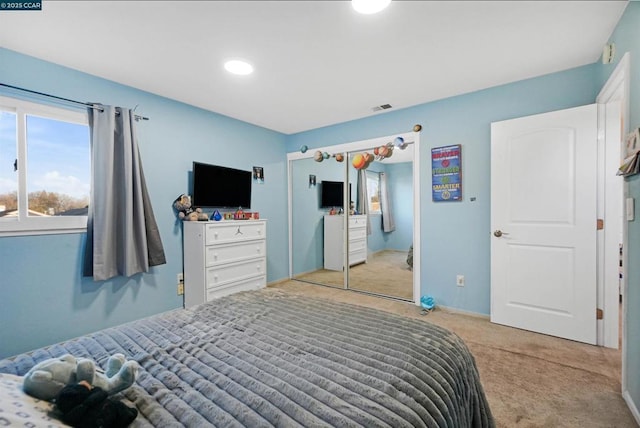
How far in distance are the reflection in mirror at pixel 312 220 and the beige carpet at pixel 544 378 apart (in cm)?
233

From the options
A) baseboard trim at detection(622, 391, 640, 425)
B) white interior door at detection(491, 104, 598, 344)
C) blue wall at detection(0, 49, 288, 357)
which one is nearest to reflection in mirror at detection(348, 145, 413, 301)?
white interior door at detection(491, 104, 598, 344)

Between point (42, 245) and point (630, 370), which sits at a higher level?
point (42, 245)

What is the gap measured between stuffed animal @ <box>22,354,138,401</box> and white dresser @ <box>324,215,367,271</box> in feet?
12.2

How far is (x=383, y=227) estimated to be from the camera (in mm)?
4500

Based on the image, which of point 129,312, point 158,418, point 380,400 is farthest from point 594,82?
point 129,312

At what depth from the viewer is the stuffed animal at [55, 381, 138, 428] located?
0.67m

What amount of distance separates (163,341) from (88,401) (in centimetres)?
51

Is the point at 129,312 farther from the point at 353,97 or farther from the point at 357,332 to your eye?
the point at 353,97

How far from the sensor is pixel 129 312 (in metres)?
2.68

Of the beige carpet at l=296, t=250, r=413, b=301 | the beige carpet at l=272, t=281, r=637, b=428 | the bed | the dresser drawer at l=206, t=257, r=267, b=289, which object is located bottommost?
the beige carpet at l=272, t=281, r=637, b=428

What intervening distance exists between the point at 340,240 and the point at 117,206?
313 centimetres

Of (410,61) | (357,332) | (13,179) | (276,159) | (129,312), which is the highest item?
(410,61)

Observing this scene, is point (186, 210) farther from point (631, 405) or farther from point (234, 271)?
point (631, 405)

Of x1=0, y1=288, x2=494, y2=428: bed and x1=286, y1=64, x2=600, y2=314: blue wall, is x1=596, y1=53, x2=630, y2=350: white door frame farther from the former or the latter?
x1=0, y1=288, x2=494, y2=428: bed
